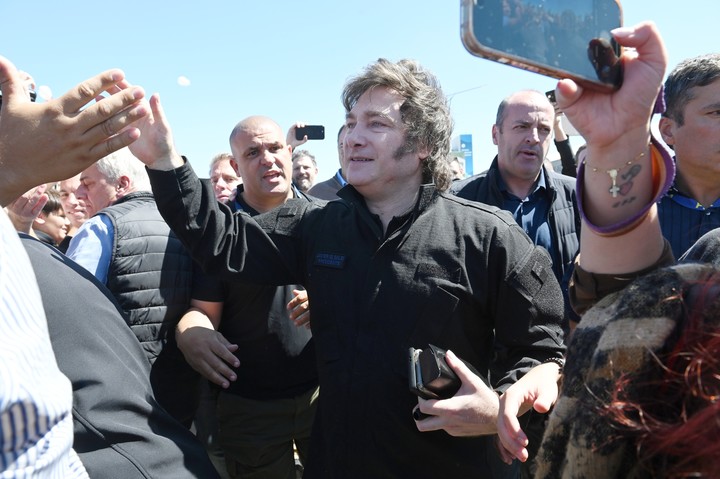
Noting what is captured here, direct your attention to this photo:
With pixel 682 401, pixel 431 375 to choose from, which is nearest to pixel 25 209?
pixel 431 375

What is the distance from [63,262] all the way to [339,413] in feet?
3.37

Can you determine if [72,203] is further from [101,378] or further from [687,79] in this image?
[687,79]

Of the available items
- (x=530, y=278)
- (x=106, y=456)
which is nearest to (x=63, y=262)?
(x=106, y=456)

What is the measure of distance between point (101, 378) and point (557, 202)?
3066 millimetres

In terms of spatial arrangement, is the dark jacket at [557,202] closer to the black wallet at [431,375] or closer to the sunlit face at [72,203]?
the black wallet at [431,375]

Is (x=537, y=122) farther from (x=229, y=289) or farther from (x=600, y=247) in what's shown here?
(x=600, y=247)

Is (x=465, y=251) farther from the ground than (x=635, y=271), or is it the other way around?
(x=635, y=271)

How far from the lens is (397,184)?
2418 mm

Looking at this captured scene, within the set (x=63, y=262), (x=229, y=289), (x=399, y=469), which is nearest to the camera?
(x=63, y=262)

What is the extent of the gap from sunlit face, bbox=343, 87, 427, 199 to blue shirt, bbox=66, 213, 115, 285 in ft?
3.62

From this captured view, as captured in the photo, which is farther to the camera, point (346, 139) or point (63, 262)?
point (346, 139)

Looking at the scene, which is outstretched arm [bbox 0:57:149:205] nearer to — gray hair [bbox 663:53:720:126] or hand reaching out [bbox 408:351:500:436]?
hand reaching out [bbox 408:351:500:436]

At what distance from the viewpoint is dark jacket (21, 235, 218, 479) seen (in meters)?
1.31

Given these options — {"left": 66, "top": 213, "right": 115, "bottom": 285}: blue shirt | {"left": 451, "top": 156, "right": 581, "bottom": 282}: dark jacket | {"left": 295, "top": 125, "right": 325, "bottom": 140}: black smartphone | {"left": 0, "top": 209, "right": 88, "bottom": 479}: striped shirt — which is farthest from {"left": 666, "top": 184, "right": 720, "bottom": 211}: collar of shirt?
{"left": 295, "top": 125, "right": 325, "bottom": 140}: black smartphone
